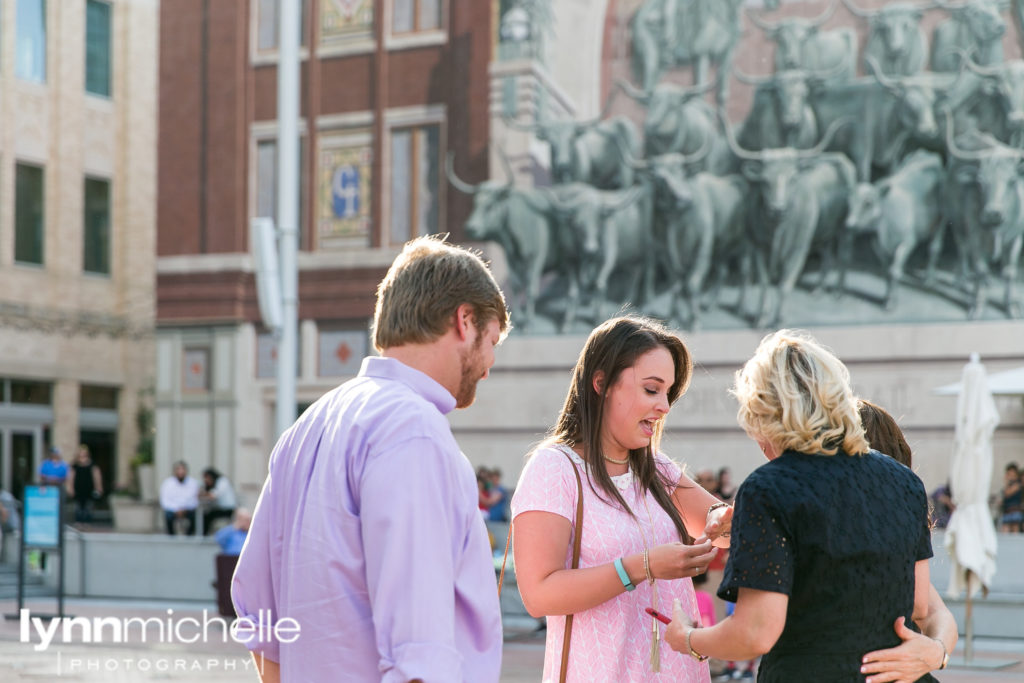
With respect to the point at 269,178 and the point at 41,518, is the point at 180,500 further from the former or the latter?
the point at 269,178

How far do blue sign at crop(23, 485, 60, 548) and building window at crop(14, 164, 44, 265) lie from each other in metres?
14.5

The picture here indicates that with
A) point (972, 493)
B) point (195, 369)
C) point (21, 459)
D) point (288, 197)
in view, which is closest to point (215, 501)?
point (195, 369)

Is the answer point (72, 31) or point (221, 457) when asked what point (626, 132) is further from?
point (72, 31)

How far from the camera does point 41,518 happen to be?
13.2 m

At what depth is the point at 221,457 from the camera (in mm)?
22031

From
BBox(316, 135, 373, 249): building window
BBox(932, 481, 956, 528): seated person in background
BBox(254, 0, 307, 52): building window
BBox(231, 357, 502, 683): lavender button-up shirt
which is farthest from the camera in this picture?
BBox(254, 0, 307, 52): building window

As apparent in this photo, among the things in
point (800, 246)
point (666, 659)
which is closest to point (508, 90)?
A: point (800, 246)

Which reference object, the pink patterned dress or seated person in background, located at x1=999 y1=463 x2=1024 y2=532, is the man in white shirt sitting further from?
the pink patterned dress

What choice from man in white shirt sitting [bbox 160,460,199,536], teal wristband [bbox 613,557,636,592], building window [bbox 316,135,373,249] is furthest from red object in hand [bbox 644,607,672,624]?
building window [bbox 316,135,373,249]

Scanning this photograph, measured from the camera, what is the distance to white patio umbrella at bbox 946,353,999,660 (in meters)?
10.3

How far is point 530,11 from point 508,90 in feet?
4.24

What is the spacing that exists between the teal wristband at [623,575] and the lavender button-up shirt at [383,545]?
0.62m

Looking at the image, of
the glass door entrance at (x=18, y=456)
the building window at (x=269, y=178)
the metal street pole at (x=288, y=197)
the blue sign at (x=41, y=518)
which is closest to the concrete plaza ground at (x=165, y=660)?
the blue sign at (x=41, y=518)

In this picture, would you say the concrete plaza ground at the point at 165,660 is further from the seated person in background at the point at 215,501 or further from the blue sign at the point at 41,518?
the seated person in background at the point at 215,501
